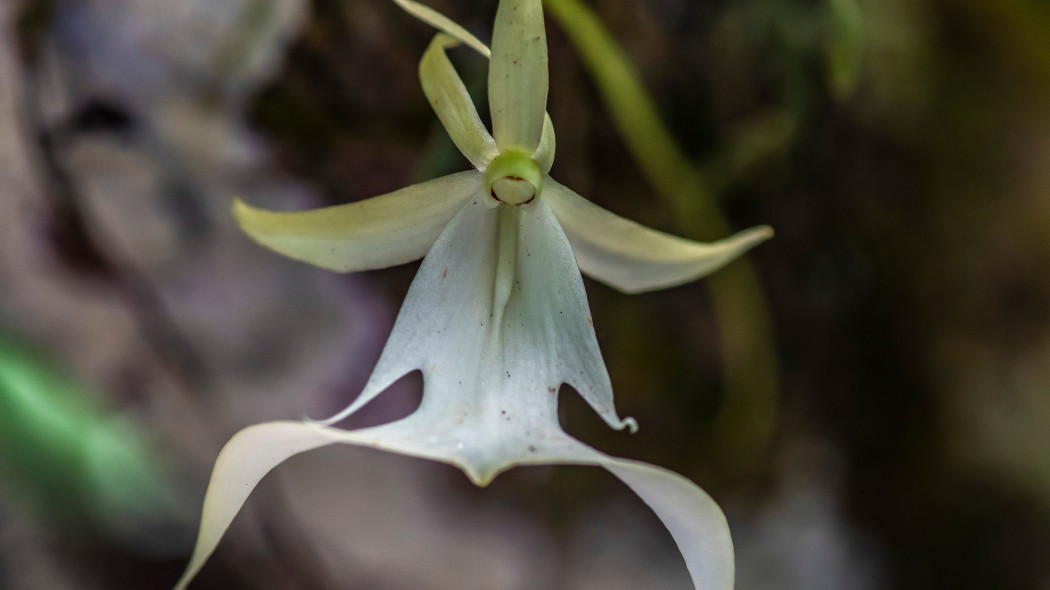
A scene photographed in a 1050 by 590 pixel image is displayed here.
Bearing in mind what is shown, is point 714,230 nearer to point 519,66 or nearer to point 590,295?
point 590,295

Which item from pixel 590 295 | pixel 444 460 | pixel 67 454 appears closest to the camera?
pixel 444 460

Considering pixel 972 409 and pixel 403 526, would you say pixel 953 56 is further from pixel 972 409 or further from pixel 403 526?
pixel 403 526

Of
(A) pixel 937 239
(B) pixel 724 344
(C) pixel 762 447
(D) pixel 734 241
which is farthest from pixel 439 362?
(A) pixel 937 239

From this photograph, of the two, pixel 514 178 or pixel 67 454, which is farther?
pixel 67 454

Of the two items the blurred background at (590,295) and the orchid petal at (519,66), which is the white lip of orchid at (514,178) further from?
the blurred background at (590,295)

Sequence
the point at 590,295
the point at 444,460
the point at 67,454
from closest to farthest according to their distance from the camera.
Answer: the point at 444,460 → the point at 67,454 → the point at 590,295

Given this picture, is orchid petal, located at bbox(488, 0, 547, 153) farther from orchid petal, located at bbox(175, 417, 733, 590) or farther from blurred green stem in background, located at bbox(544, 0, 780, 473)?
blurred green stem in background, located at bbox(544, 0, 780, 473)

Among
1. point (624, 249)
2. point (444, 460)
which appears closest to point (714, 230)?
point (624, 249)
